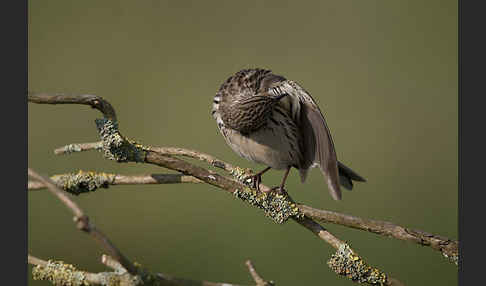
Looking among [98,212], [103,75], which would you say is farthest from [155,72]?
[98,212]

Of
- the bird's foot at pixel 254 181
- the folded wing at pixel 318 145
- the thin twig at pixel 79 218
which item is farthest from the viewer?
the bird's foot at pixel 254 181

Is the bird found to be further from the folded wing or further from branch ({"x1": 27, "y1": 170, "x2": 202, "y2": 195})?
branch ({"x1": 27, "y1": 170, "x2": 202, "y2": 195})

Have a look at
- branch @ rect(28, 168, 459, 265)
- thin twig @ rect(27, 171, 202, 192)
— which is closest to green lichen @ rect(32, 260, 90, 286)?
branch @ rect(28, 168, 459, 265)

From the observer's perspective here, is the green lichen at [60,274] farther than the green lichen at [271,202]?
No

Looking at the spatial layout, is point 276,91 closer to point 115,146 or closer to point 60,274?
point 115,146

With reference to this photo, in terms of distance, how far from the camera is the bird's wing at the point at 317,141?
1566mm

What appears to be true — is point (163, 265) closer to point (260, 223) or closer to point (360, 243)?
point (260, 223)

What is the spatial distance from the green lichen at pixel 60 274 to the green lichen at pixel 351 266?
0.53m

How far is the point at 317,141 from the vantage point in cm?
176

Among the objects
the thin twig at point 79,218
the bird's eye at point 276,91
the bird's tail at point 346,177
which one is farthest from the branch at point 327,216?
the bird's tail at point 346,177

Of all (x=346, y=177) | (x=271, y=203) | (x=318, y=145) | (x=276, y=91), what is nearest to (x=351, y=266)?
(x=271, y=203)

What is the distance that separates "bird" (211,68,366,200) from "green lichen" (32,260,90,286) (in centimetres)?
76

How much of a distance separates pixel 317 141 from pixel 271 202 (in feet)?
0.88

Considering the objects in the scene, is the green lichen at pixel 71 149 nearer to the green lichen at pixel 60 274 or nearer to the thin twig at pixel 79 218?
the green lichen at pixel 60 274
